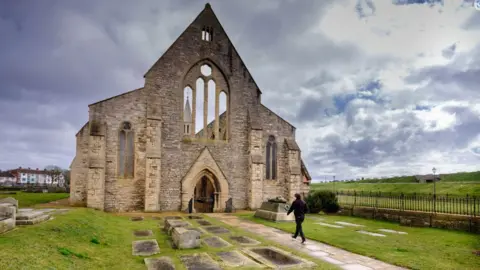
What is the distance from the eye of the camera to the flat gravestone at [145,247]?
340 inches

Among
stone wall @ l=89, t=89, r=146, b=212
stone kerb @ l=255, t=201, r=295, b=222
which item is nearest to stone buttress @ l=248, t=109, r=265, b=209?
stone kerb @ l=255, t=201, r=295, b=222

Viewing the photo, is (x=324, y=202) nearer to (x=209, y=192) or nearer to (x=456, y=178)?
(x=209, y=192)

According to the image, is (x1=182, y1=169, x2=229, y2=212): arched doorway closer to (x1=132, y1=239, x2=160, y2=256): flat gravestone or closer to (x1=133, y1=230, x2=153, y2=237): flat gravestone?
(x1=133, y1=230, x2=153, y2=237): flat gravestone

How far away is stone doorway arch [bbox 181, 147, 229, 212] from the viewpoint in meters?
20.4

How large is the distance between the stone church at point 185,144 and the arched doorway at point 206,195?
0.09 m

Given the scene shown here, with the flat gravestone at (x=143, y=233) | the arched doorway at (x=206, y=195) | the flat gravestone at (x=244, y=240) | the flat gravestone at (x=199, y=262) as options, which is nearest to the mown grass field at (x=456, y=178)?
the arched doorway at (x=206, y=195)

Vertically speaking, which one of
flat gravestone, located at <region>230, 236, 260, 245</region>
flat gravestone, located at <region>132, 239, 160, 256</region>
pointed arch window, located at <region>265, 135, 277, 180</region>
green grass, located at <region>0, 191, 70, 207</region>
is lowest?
green grass, located at <region>0, 191, 70, 207</region>

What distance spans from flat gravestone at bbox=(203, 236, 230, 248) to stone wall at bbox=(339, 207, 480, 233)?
10.0m

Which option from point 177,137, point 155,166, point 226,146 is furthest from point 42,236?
point 226,146

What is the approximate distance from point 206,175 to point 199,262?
1380 cm

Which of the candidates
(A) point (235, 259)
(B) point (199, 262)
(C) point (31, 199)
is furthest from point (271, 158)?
(C) point (31, 199)

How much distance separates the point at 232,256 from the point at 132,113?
14.2m

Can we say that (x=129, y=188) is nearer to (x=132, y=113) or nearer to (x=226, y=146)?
(x=132, y=113)

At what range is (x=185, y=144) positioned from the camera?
21.0m
